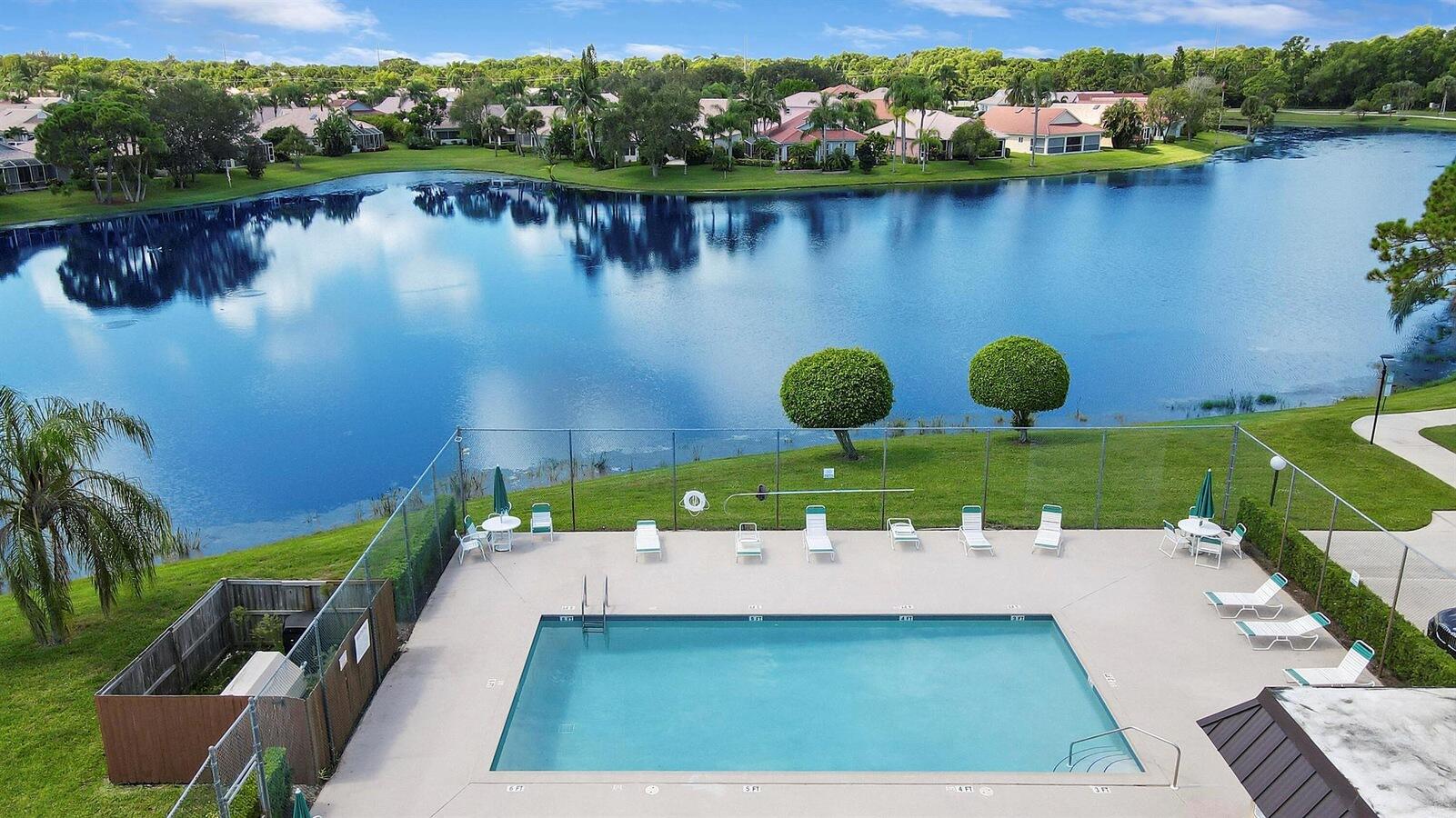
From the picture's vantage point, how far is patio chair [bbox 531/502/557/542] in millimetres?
22000

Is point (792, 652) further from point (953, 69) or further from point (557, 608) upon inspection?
point (953, 69)

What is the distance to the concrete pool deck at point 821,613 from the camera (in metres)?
13.6

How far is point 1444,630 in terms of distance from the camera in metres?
16.2

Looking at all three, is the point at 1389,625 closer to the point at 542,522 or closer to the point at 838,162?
the point at 542,522

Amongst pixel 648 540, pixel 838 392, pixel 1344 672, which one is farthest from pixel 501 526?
pixel 1344 672

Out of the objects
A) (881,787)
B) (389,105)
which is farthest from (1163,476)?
(389,105)

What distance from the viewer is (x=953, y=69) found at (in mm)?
→ 173000

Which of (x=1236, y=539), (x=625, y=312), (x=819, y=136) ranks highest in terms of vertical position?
(x=819, y=136)

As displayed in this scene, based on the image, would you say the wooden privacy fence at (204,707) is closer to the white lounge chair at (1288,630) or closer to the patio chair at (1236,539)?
the white lounge chair at (1288,630)

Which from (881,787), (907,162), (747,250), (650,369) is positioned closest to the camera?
(881,787)

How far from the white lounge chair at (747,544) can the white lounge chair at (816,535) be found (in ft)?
3.20

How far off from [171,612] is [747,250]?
47.6 meters

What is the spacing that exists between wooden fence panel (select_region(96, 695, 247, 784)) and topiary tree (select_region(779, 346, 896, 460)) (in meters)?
15.0

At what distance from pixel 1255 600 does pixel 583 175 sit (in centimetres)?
8314
